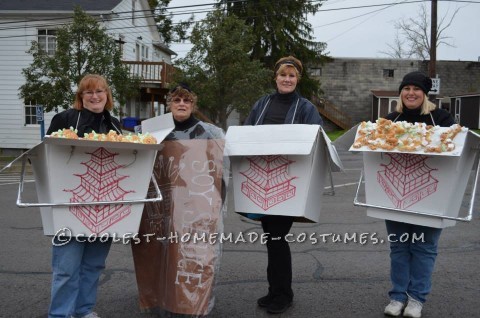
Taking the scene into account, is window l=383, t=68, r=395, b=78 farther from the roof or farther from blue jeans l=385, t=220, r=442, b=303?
blue jeans l=385, t=220, r=442, b=303

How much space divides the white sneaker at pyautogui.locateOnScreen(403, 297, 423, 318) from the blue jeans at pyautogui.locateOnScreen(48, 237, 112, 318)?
6.99 ft

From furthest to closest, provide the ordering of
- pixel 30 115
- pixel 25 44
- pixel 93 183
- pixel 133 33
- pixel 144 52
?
pixel 144 52
pixel 133 33
pixel 30 115
pixel 25 44
pixel 93 183

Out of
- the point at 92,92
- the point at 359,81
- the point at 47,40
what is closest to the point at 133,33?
the point at 47,40

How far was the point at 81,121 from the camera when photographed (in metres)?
3.16

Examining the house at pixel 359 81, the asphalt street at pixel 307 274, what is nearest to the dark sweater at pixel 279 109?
the asphalt street at pixel 307 274

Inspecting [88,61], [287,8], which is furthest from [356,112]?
[88,61]

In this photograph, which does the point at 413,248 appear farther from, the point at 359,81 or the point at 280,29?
the point at 359,81

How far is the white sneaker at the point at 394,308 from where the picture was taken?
11.5 ft

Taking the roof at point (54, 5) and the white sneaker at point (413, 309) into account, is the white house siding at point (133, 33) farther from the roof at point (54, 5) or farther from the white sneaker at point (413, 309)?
the white sneaker at point (413, 309)

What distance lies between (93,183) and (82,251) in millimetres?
475

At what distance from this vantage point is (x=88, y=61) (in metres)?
15.4

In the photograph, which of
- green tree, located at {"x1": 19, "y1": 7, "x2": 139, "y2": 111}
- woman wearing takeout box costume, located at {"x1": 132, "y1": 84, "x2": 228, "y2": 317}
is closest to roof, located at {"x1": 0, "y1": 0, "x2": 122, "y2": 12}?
green tree, located at {"x1": 19, "y1": 7, "x2": 139, "y2": 111}

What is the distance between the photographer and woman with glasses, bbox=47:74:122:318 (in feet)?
9.80

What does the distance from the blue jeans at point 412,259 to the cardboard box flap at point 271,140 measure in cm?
95
